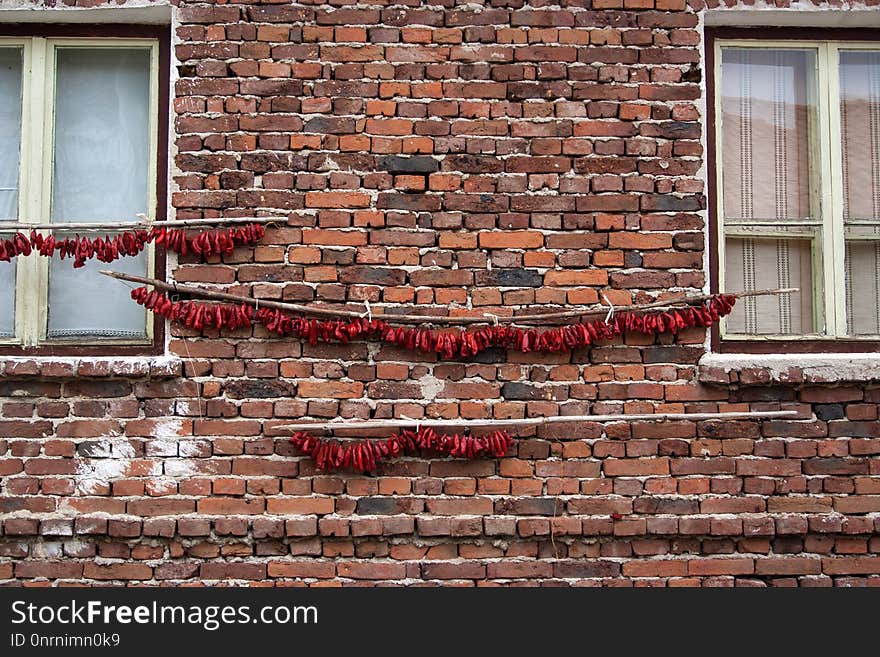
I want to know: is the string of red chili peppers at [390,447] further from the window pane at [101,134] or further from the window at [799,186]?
the window pane at [101,134]

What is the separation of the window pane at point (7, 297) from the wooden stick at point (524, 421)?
4.62ft

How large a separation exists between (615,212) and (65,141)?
2.62 meters

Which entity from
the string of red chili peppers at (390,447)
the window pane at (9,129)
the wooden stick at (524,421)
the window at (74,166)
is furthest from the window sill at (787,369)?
the window pane at (9,129)

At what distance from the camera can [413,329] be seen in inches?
154

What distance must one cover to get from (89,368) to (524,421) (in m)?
1.93

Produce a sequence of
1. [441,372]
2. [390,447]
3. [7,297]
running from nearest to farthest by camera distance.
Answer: [390,447], [441,372], [7,297]

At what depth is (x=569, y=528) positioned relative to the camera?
12.7ft

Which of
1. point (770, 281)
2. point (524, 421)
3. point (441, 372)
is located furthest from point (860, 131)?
point (441, 372)

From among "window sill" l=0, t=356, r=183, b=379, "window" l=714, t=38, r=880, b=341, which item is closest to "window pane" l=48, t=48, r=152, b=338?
"window sill" l=0, t=356, r=183, b=379

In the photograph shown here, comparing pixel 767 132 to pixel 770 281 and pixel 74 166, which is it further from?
pixel 74 166

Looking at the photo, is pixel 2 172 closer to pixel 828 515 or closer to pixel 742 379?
pixel 742 379

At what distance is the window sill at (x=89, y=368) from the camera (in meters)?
3.86

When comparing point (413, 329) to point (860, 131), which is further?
point (860, 131)

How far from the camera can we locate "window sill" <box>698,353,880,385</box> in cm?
393
